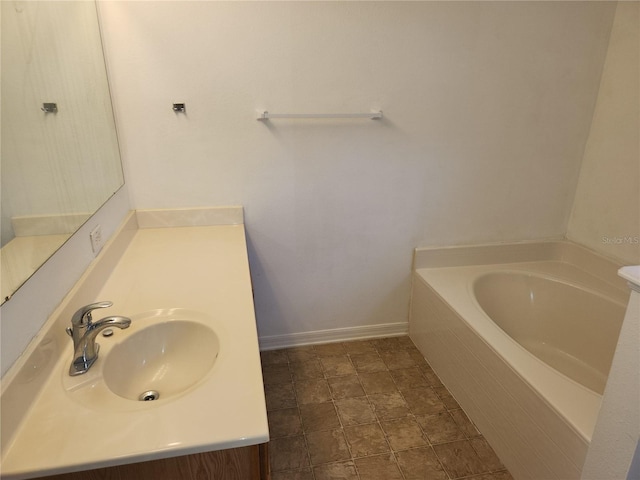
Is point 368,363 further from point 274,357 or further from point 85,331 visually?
point 85,331

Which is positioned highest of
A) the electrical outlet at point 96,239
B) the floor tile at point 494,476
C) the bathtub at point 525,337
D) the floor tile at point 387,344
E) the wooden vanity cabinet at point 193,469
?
the electrical outlet at point 96,239

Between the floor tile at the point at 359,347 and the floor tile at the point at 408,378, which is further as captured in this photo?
the floor tile at the point at 359,347

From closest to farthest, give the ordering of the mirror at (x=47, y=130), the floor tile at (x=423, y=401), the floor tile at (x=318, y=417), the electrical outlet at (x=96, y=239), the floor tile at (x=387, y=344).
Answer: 1. the mirror at (x=47, y=130)
2. the electrical outlet at (x=96, y=239)
3. the floor tile at (x=318, y=417)
4. the floor tile at (x=423, y=401)
5. the floor tile at (x=387, y=344)

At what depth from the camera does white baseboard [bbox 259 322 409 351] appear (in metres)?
2.40

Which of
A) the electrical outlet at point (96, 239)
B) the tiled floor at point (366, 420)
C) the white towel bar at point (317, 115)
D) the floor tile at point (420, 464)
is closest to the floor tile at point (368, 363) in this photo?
the tiled floor at point (366, 420)

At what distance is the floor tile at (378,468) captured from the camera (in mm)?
1642

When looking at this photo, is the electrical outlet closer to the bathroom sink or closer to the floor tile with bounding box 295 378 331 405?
the bathroom sink

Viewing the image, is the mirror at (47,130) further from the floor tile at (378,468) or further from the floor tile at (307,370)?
the floor tile at (378,468)

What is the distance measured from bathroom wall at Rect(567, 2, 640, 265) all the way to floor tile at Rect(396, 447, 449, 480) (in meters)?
1.39

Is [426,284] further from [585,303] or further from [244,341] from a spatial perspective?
[244,341]

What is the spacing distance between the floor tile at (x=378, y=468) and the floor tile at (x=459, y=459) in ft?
0.66

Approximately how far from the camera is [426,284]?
227 cm

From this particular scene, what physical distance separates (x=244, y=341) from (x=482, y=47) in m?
1.80

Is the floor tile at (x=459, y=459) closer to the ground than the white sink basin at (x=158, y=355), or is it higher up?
closer to the ground
